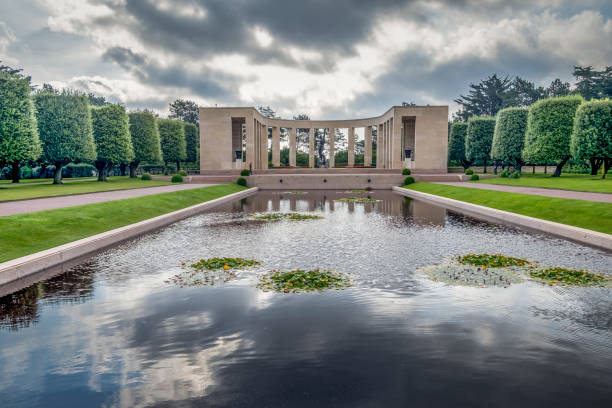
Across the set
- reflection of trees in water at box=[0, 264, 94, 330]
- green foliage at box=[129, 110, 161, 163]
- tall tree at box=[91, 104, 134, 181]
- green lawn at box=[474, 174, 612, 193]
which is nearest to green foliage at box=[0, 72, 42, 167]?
tall tree at box=[91, 104, 134, 181]

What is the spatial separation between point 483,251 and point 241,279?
6130mm

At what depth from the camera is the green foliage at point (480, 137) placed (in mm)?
56656

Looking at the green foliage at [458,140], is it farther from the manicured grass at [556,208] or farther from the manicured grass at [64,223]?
the manicured grass at [64,223]

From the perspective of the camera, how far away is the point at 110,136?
150 feet

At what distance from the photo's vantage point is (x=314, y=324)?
5.54 m

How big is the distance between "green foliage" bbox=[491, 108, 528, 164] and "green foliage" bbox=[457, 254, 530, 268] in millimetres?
44476

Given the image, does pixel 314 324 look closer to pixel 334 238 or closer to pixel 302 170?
pixel 334 238

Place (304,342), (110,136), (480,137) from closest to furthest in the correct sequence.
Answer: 1. (304,342)
2. (110,136)
3. (480,137)

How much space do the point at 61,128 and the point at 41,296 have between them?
37703 mm

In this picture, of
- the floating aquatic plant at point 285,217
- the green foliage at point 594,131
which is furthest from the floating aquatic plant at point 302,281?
the green foliage at point 594,131

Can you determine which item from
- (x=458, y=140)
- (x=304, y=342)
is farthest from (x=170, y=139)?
(x=304, y=342)

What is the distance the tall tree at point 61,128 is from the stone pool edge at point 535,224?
3421 centimetres

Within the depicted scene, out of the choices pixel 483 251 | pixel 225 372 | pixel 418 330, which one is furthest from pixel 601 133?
pixel 225 372

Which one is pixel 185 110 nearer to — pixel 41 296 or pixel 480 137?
pixel 480 137
